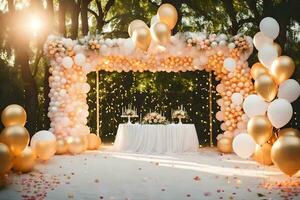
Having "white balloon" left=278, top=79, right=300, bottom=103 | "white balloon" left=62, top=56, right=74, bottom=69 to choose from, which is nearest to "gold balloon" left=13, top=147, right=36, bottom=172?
"white balloon" left=62, top=56, right=74, bottom=69

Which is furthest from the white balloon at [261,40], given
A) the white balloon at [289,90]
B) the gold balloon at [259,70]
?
the white balloon at [289,90]

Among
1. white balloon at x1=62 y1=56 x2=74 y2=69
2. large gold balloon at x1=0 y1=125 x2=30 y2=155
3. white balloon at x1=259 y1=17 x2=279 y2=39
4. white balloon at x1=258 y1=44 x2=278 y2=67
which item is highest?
white balloon at x1=259 y1=17 x2=279 y2=39

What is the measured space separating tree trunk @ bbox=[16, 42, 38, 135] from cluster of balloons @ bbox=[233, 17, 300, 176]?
875 cm

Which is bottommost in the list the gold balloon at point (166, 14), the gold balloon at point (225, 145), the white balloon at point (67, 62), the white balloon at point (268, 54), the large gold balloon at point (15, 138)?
the gold balloon at point (225, 145)

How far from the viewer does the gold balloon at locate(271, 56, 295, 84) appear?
7562 mm

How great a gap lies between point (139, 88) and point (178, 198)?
420 inches

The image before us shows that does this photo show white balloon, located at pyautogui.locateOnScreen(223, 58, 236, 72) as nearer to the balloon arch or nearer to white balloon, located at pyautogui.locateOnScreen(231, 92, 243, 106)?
the balloon arch

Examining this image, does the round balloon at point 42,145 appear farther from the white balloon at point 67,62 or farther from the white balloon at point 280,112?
the white balloon at point 280,112

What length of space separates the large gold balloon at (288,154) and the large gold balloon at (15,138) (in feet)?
14.3

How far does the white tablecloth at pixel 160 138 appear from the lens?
11414 mm

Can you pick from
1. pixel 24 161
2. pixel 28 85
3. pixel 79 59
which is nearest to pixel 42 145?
pixel 24 161

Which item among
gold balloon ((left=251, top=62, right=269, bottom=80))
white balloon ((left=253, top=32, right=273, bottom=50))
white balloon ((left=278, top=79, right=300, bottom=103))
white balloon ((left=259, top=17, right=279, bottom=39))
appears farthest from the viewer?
white balloon ((left=253, top=32, right=273, bottom=50))

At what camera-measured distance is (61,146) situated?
11227mm

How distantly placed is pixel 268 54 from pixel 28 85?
9.43 metres
